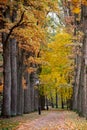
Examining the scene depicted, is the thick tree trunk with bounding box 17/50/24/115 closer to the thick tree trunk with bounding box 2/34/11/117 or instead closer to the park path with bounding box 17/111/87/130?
the thick tree trunk with bounding box 2/34/11/117

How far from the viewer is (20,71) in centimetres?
2862

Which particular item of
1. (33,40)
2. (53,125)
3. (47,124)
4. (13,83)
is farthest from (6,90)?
(53,125)

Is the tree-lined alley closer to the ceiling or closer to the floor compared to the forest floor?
closer to the ceiling

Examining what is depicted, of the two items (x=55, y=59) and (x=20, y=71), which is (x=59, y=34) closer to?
(x=55, y=59)

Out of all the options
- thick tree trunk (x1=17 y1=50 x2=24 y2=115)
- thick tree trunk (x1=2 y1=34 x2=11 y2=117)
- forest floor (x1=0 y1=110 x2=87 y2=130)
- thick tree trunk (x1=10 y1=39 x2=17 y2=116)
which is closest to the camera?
forest floor (x1=0 y1=110 x2=87 y2=130)

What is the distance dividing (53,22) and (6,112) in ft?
30.1

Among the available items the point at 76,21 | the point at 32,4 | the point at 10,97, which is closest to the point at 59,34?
the point at 76,21

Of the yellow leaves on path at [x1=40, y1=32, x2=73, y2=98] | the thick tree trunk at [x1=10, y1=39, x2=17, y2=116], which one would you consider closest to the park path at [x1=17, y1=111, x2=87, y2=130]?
the thick tree trunk at [x1=10, y1=39, x2=17, y2=116]

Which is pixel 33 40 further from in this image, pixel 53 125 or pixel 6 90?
pixel 53 125

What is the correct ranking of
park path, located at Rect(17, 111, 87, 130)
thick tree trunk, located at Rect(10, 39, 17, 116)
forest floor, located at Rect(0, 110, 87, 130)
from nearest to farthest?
park path, located at Rect(17, 111, 87, 130), forest floor, located at Rect(0, 110, 87, 130), thick tree trunk, located at Rect(10, 39, 17, 116)

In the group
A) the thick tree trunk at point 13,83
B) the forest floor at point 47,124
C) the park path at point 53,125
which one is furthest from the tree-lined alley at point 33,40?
the park path at point 53,125

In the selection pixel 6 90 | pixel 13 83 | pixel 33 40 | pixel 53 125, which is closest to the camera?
pixel 53 125

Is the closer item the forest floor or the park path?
the park path

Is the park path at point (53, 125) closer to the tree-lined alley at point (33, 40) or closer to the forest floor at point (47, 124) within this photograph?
the forest floor at point (47, 124)
